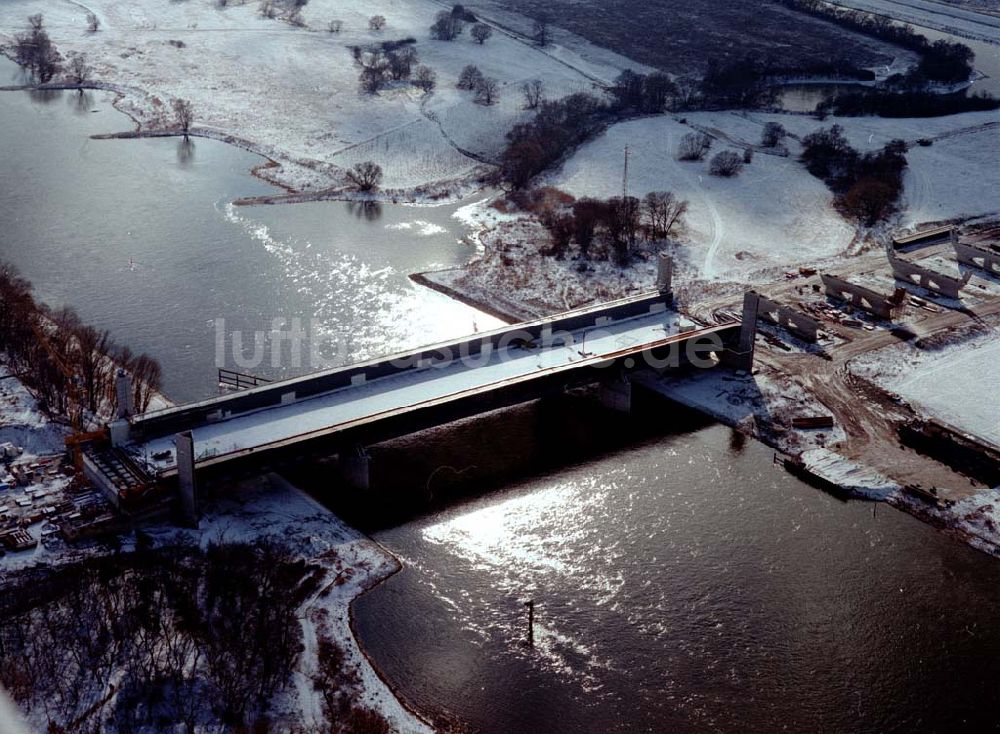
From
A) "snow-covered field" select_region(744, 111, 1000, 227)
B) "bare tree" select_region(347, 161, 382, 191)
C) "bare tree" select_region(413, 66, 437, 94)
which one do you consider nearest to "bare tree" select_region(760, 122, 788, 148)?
"snow-covered field" select_region(744, 111, 1000, 227)

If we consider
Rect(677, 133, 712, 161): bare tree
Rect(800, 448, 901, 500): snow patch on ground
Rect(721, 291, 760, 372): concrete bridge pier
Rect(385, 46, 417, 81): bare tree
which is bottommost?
Rect(800, 448, 901, 500): snow patch on ground

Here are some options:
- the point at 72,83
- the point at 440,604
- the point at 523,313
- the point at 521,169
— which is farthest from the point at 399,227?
the point at 72,83

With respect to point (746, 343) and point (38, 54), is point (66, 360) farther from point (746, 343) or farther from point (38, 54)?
point (38, 54)

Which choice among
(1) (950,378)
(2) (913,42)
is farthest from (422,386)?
(2) (913,42)

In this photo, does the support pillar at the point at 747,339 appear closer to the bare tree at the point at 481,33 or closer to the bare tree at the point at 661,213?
the bare tree at the point at 661,213

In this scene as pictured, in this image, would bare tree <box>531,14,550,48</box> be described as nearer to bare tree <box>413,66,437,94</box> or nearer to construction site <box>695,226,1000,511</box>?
bare tree <box>413,66,437,94</box>

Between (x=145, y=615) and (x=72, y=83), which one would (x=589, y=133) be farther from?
(x=145, y=615)

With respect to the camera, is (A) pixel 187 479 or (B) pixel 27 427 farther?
(B) pixel 27 427
